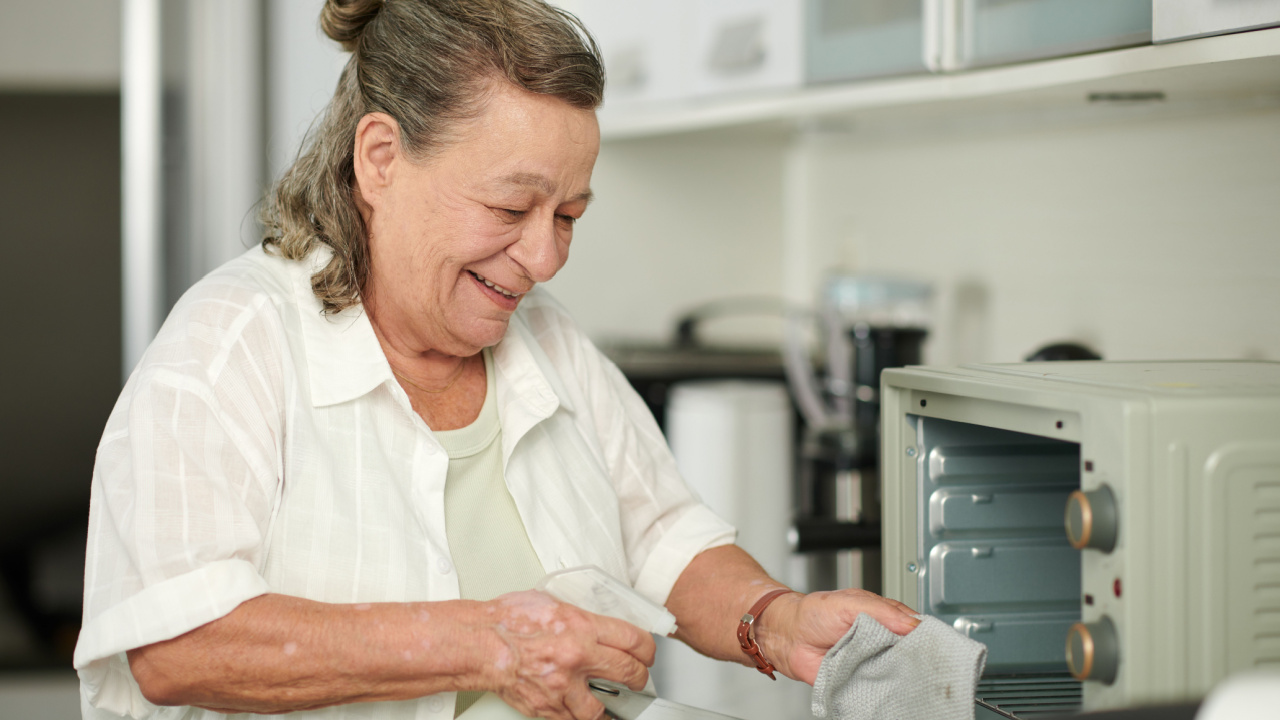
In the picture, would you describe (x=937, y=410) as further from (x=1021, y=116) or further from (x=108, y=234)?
(x=108, y=234)

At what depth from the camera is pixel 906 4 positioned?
1441mm

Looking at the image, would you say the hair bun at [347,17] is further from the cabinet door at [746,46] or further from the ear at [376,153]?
the cabinet door at [746,46]

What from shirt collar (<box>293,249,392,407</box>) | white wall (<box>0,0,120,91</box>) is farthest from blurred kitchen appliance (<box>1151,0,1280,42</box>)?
white wall (<box>0,0,120,91</box>)

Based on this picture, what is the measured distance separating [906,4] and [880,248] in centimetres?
76

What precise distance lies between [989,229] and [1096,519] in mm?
1168

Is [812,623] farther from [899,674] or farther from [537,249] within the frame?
[537,249]

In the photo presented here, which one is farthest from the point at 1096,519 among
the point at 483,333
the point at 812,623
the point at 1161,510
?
the point at 483,333

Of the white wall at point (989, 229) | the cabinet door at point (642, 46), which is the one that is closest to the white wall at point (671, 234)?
the white wall at point (989, 229)

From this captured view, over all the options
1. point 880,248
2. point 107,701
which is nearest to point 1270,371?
point 107,701

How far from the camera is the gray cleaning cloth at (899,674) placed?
85 cm

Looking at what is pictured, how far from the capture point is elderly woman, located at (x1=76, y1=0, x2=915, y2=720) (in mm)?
869

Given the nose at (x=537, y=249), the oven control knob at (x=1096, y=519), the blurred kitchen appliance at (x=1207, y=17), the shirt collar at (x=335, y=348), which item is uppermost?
the blurred kitchen appliance at (x=1207, y=17)

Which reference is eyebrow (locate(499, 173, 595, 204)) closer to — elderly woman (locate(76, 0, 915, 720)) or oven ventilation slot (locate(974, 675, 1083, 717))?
elderly woman (locate(76, 0, 915, 720))

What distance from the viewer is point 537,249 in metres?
1.04
